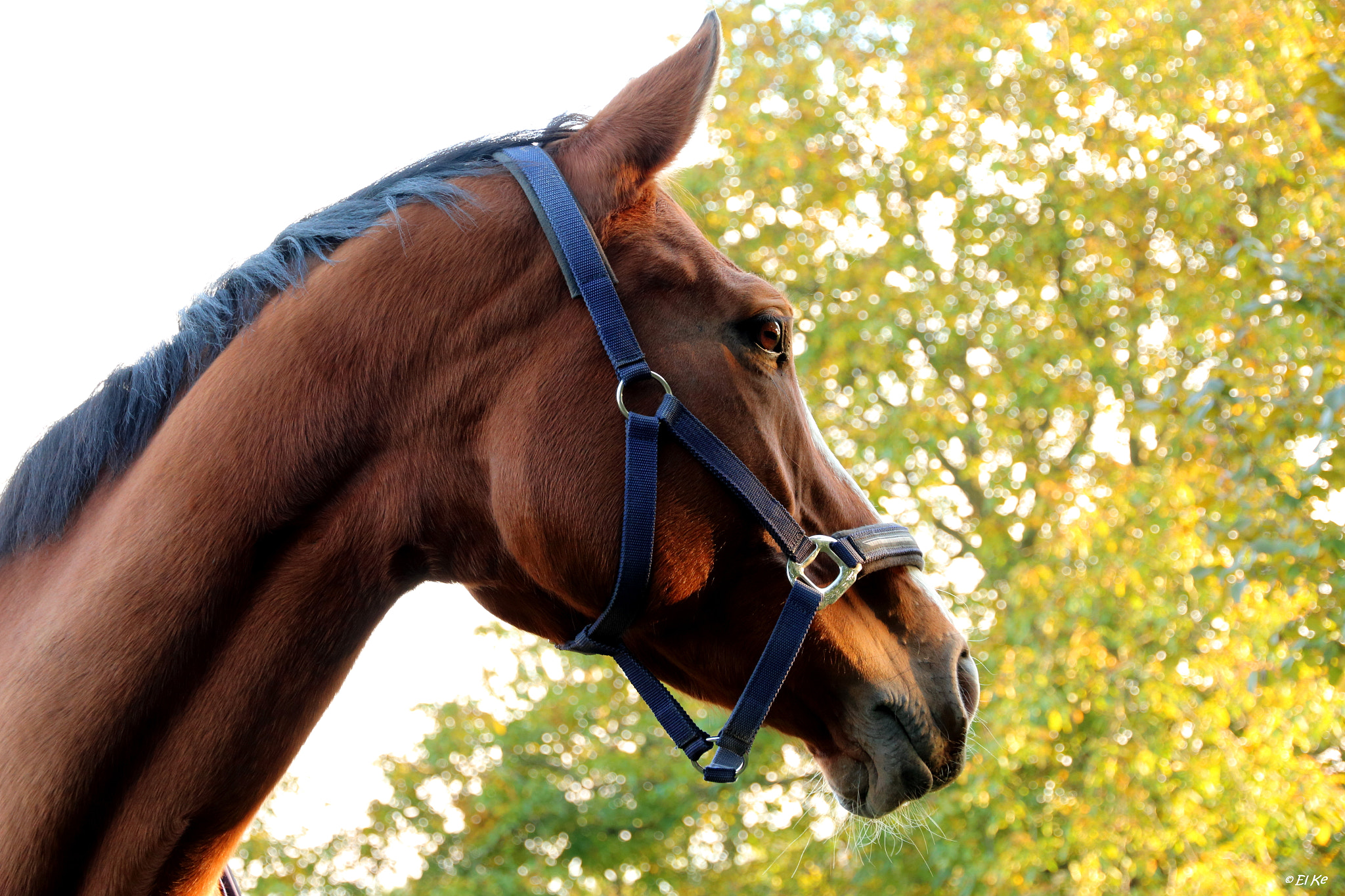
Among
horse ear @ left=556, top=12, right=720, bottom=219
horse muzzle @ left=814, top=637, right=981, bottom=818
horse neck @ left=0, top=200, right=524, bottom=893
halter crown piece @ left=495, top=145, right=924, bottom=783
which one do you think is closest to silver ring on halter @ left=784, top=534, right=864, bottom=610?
halter crown piece @ left=495, top=145, right=924, bottom=783

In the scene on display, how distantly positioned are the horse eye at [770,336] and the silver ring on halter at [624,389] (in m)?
0.23

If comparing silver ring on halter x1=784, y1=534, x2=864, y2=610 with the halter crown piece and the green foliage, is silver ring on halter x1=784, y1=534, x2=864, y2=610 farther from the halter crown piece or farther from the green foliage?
the green foliage

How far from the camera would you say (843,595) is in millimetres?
1927

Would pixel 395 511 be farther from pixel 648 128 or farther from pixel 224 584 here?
pixel 648 128

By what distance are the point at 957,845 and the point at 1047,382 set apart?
422cm

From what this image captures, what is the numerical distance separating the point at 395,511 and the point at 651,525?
1.43ft

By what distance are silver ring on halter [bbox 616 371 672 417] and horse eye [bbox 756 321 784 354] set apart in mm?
230

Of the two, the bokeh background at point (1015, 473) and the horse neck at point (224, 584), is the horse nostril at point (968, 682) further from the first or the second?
the bokeh background at point (1015, 473)

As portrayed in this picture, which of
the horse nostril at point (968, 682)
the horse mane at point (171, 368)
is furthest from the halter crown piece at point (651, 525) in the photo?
the horse nostril at point (968, 682)

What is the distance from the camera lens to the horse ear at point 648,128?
181 cm

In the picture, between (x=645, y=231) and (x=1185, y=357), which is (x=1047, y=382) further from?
(x=645, y=231)

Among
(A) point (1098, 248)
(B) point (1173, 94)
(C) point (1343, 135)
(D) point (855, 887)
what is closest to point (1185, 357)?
(A) point (1098, 248)

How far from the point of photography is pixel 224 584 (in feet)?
5.08

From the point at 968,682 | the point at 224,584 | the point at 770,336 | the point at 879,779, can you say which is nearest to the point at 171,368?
the point at 224,584
